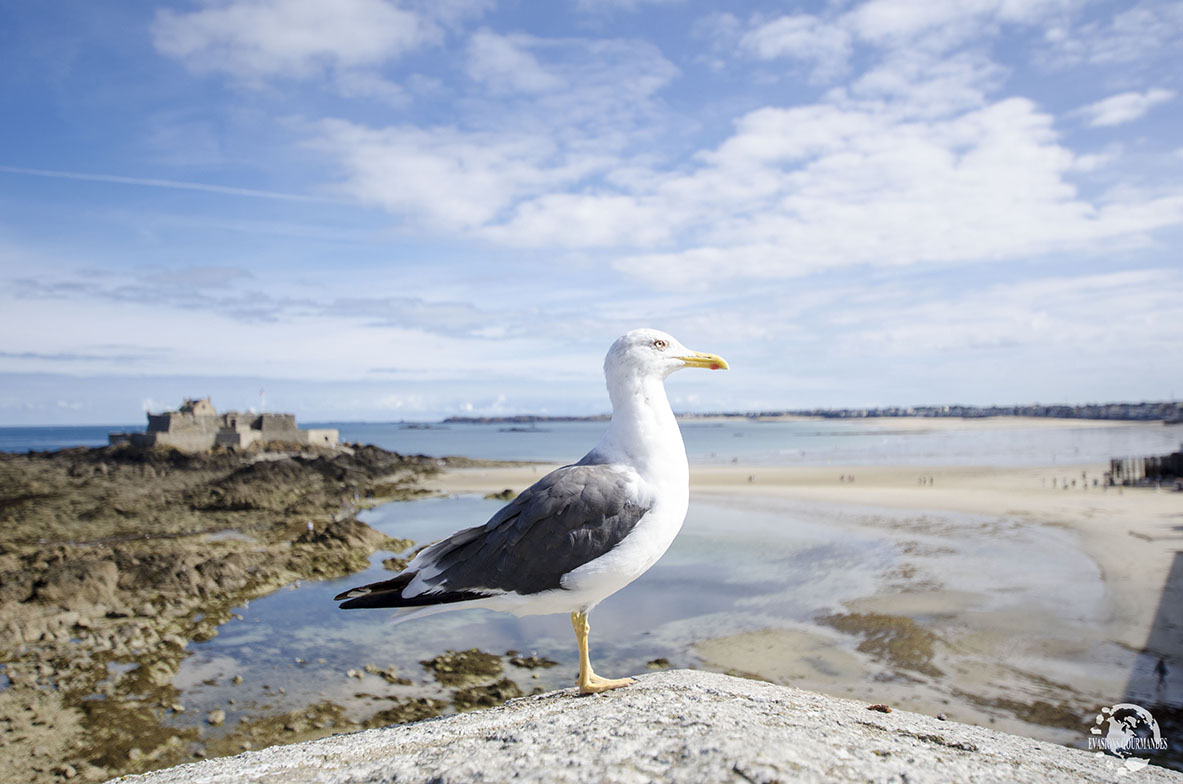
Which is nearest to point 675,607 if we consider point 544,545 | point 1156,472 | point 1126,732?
point 1126,732

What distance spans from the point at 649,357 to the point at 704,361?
1.29 ft

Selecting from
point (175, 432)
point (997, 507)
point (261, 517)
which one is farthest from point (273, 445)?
point (997, 507)

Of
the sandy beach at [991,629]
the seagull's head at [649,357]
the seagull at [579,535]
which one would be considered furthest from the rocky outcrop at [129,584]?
the seagull's head at [649,357]

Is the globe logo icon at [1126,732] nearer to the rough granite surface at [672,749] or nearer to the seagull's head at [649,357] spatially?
the rough granite surface at [672,749]

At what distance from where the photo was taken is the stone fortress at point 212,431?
4697 centimetres

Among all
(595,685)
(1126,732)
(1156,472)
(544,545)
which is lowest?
(1126,732)

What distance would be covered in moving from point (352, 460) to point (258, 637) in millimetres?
36420

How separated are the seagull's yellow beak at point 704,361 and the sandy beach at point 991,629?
24.4ft

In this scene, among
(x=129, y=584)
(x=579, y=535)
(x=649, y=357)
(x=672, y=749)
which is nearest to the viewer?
(x=672, y=749)

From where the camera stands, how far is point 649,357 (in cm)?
420

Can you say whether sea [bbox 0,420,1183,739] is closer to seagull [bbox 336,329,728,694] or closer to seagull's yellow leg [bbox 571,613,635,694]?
seagull's yellow leg [bbox 571,613,635,694]

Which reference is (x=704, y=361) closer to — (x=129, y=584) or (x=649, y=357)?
(x=649, y=357)

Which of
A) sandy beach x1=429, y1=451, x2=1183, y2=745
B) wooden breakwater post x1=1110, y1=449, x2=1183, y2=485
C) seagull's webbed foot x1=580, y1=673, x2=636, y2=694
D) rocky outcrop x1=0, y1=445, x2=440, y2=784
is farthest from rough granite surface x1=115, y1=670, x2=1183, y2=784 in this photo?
wooden breakwater post x1=1110, y1=449, x2=1183, y2=485

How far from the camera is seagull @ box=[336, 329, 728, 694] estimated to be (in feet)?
12.9
